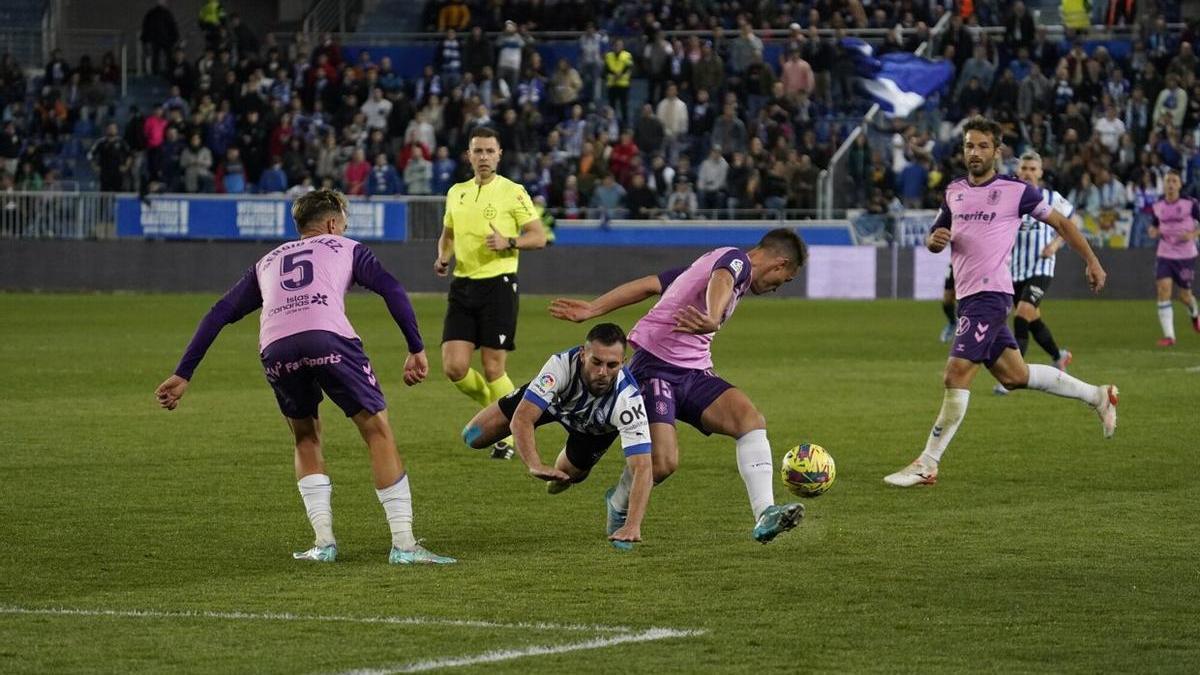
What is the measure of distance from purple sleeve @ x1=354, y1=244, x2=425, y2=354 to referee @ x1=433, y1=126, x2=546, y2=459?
545cm

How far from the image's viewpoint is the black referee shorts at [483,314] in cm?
1496

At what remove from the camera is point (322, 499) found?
9500mm

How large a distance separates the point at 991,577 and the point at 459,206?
7094 millimetres

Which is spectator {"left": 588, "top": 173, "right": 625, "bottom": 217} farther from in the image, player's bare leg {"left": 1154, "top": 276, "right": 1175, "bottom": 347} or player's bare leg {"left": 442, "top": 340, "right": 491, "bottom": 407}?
player's bare leg {"left": 442, "top": 340, "right": 491, "bottom": 407}

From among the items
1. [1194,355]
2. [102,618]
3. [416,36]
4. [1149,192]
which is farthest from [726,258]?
[416,36]

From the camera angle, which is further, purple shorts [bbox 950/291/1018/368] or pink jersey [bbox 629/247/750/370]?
purple shorts [bbox 950/291/1018/368]

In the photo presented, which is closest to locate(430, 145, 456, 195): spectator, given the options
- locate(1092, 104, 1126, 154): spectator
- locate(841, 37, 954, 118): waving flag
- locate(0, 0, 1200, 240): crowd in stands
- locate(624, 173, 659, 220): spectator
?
locate(0, 0, 1200, 240): crowd in stands

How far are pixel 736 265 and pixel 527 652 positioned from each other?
2922 millimetres

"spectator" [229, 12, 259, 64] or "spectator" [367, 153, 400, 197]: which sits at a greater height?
"spectator" [229, 12, 259, 64]

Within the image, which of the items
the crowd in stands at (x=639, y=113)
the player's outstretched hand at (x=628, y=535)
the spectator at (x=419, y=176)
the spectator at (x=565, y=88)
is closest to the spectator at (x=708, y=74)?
the crowd in stands at (x=639, y=113)

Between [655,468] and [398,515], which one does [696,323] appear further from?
[398,515]

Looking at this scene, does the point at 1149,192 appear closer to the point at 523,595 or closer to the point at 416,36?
the point at 416,36

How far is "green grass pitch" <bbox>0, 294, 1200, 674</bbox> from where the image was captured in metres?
7.32

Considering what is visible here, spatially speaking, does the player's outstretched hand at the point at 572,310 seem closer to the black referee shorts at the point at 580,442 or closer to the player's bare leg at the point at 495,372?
the black referee shorts at the point at 580,442
